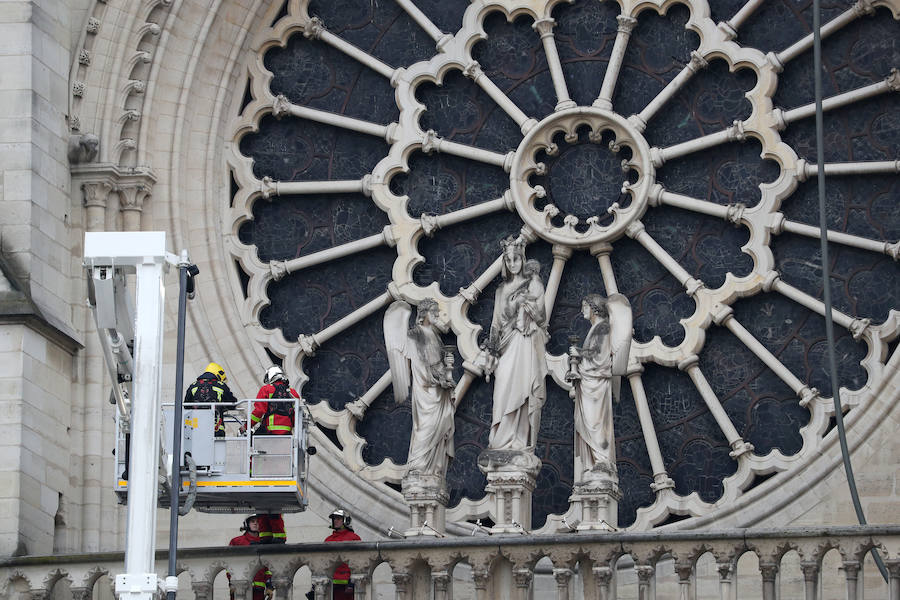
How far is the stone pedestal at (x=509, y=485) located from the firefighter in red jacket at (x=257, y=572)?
2.11m

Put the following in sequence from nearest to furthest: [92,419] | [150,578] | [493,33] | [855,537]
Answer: [150,578]
[855,537]
[92,419]
[493,33]

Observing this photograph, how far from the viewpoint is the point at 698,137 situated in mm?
27594

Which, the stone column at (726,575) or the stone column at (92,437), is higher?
the stone column at (92,437)

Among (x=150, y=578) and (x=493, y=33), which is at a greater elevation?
(x=493, y=33)

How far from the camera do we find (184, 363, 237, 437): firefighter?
24.7m

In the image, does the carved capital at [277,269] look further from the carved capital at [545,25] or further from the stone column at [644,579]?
the stone column at [644,579]

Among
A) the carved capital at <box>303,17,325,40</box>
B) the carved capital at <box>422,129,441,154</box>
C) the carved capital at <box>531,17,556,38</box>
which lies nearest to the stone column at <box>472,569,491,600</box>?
the carved capital at <box>422,129,441,154</box>

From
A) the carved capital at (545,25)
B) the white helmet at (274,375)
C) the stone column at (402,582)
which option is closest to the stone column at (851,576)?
the stone column at (402,582)

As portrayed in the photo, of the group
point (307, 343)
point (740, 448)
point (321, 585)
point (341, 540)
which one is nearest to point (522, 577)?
point (321, 585)

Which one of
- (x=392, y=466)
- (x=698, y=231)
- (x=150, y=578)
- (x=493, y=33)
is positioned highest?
(x=493, y=33)

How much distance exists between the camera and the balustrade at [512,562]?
2348 cm

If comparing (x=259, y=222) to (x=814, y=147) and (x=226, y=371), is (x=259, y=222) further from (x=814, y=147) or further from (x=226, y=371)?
(x=814, y=147)

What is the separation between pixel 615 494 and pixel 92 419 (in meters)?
5.26

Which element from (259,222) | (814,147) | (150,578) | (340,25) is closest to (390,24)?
(340,25)
